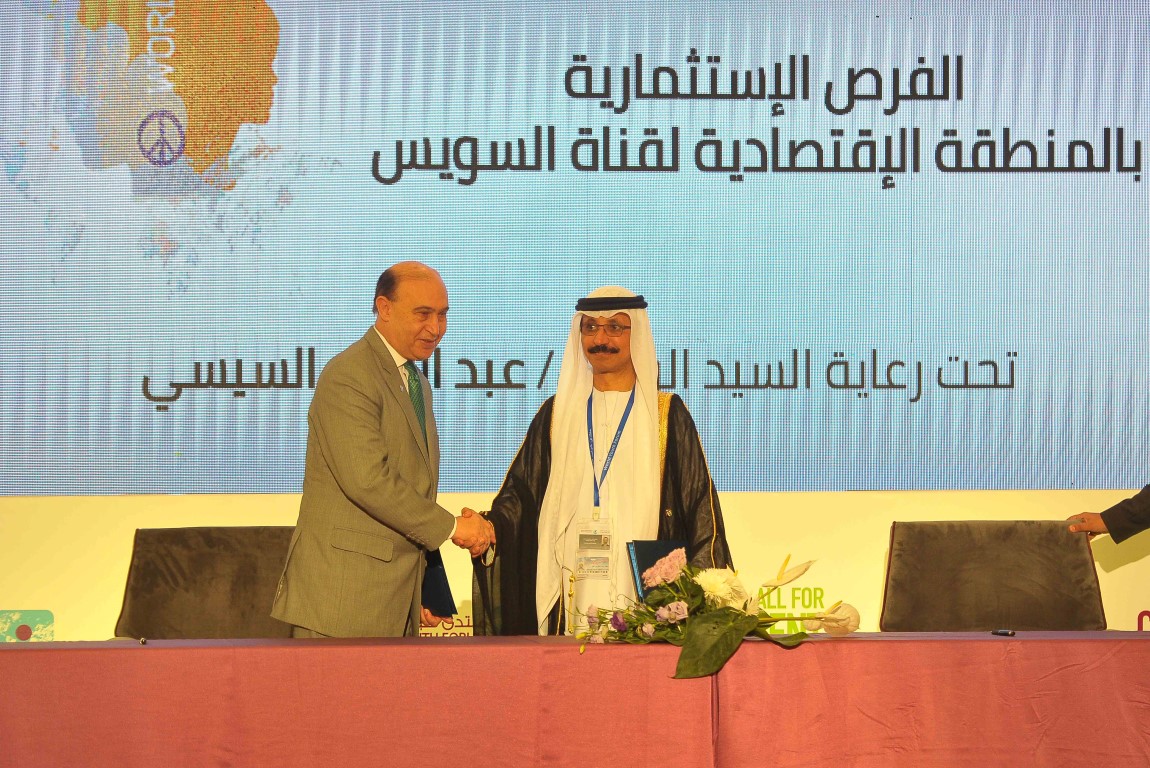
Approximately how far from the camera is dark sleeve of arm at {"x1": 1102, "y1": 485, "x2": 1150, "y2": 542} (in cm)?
392

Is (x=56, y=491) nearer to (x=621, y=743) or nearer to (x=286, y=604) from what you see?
(x=286, y=604)

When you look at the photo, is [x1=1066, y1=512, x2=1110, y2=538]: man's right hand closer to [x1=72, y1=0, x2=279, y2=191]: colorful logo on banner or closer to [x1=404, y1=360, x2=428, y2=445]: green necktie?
[x1=404, y1=360, x2=428, y2=445]: green necktie

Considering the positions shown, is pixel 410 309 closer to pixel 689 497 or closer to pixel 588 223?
pixel 689 497

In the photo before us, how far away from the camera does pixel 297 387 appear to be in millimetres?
4547

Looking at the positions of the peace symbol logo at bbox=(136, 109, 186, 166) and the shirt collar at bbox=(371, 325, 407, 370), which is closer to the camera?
the shirt collar at bbox=(371, 325, 407, 370)

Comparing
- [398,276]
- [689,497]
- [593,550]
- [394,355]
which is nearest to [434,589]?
[593,550]

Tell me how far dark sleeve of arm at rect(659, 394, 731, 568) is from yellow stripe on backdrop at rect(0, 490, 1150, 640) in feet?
3.85

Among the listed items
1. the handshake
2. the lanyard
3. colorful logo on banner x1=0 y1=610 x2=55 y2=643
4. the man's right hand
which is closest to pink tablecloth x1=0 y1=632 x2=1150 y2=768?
the handshake

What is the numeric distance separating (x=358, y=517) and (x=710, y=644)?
52.9 inches

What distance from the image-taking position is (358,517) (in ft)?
10.1

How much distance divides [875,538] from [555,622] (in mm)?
1720

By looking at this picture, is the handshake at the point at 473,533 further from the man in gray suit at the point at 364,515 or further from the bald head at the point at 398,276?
the bald head at the point at 398,276

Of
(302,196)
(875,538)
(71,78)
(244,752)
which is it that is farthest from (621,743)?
(71,78)

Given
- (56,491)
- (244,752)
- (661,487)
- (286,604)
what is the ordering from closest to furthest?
(244,752) < (286,604) < (661,487) < (56,491)
